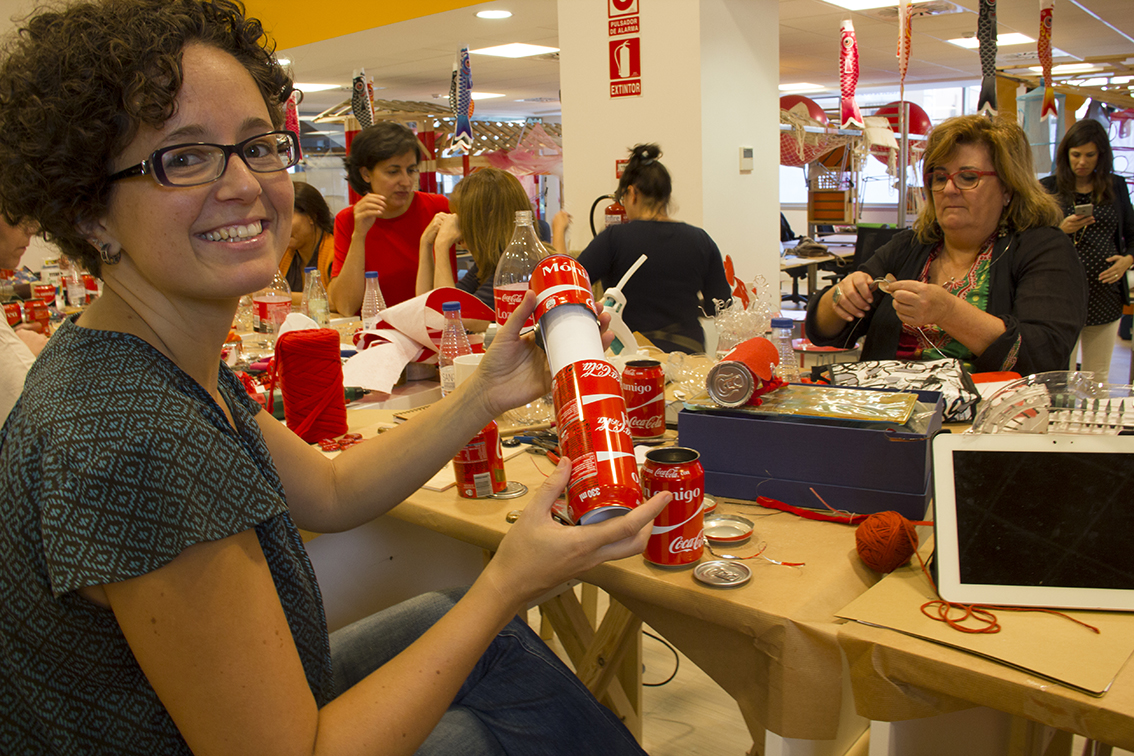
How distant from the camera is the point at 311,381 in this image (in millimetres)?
1711

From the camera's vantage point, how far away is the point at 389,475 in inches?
49.9

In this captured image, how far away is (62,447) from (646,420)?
1082 mm

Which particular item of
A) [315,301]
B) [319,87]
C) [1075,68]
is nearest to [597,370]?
[315,301]

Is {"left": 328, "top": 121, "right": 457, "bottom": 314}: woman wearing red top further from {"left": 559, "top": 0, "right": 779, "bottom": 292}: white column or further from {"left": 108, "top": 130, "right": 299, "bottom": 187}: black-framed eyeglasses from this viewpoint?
{"left": 108, "top": 130, "right": 299, "bottom": 187}: black-framed eyeglasses

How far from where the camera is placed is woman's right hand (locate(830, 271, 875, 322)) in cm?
213

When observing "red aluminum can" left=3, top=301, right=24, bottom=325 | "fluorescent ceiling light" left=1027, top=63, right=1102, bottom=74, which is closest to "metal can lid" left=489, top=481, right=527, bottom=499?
"red aluminum can" left=3, top=301, right=24, bottom=325

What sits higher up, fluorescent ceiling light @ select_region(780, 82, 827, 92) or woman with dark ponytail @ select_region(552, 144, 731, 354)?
fluorescent ceiling light @ select_region(780, 82, 827, 92)

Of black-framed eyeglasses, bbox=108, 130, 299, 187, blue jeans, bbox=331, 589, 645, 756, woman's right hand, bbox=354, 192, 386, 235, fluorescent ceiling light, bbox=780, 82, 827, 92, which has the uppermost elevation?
fluorescent ceiling light, bbox=780, 82, 827, 92

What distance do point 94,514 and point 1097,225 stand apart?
5446 mm

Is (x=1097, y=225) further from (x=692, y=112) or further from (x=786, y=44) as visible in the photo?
(x=786, y=44)

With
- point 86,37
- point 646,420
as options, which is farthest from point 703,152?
point 86,37

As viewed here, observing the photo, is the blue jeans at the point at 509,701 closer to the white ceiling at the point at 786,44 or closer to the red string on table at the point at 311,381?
the red string on table at the point at 311,381

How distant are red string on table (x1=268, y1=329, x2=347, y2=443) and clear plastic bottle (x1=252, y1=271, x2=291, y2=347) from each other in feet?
4.76

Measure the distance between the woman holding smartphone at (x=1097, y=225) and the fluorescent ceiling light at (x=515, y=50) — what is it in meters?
5.67
